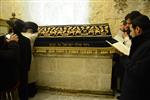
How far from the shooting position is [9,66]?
290 centimetres

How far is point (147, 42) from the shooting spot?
196cm

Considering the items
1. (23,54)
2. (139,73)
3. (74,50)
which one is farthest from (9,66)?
(139,73)

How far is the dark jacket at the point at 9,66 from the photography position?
9.18 ft

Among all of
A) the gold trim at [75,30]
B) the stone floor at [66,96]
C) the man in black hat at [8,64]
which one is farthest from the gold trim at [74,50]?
the man in black hat at [8,64]

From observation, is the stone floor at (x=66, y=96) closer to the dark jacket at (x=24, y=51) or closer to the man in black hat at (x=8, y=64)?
the dark jacket at (x=24, y=51)

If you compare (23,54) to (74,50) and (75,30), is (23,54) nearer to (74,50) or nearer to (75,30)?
(74,50)

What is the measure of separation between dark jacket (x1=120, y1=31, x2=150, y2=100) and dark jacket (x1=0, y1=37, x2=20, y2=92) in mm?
1451

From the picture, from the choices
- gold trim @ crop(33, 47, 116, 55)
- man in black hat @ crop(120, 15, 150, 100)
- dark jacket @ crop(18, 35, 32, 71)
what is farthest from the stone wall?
man in black hat @ crop(120, 15, 150, 100)

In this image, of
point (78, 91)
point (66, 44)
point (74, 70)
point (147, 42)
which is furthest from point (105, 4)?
point (147, 42)

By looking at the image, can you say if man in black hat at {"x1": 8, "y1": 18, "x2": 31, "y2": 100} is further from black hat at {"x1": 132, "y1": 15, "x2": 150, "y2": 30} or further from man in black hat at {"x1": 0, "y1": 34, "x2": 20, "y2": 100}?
black hat at {"x1": 132, "y1": 15, "x2": 150, "y2": 30}

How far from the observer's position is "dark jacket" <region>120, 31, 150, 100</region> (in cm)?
191

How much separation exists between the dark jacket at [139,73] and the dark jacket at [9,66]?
1451 mm

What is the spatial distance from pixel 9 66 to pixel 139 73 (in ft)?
5.48

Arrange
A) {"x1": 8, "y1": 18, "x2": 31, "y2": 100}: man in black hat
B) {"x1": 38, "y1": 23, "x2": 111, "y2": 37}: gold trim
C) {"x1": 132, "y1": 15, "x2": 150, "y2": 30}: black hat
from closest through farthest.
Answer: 1. {"x1": 132, "y1": 15, "x2": 150, "y2": 30}: black hat
2. {"x1": 8, "y1": 18, "x2": 31, "y2": 100}: man in black hat
3. {"x1": 38, "y1": 23, "x2": 111, "y2": 37}: gold trim
